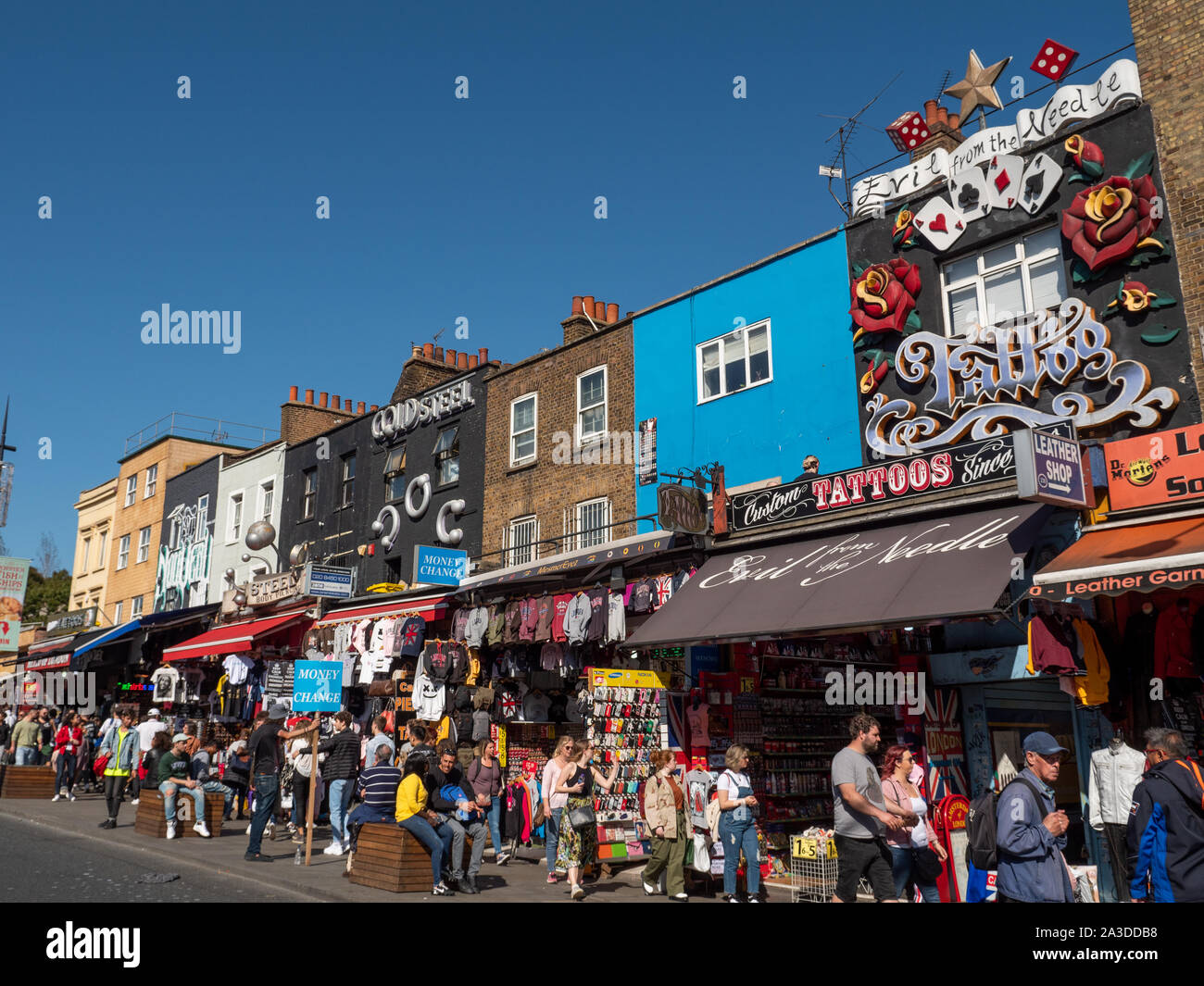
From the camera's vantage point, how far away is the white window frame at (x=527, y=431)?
21.2m

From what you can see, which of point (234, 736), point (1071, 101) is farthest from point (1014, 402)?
point (234, 736)

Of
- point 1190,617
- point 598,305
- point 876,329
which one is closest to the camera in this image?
point 1190,617

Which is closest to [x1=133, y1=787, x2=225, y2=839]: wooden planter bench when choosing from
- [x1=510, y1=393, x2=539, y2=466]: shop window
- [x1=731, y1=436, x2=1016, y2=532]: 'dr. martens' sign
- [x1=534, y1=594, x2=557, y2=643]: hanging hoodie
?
[x1=534, y1=594, x2=557, y2=643]: hanging hoodie

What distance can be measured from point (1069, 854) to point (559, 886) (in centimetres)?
652

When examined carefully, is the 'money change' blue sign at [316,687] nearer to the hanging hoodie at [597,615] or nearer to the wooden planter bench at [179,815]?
the hanging hoodie at [597,615]

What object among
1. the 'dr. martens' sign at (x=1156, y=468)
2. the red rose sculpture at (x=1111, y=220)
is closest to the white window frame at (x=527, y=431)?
the red rose sculpture at (x=1111, y=220)

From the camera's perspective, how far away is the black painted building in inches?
907

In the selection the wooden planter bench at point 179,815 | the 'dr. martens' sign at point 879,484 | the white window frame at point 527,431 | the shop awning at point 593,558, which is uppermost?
the white window frame at point 527,431

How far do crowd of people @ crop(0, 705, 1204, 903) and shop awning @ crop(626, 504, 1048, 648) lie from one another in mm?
1489

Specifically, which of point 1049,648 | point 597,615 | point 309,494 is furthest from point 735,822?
point 309,494

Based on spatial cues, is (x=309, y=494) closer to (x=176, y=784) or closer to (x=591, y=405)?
(x=591, y=405)

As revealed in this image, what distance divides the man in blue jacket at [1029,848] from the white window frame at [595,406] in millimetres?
13796

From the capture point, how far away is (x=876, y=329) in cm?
1512
